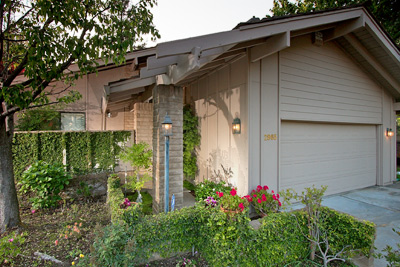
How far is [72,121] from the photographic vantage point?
8297 mm

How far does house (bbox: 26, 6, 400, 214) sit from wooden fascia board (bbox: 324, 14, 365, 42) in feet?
0.09

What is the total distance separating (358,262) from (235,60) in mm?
4732

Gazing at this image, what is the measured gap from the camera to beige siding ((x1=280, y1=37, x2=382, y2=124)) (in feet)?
17.7

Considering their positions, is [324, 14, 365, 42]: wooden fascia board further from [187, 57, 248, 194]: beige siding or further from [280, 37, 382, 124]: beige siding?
[187, 57, 248, 194]: beige siding

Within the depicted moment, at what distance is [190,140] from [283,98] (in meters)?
3.49

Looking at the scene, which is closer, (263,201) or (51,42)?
(51,42)

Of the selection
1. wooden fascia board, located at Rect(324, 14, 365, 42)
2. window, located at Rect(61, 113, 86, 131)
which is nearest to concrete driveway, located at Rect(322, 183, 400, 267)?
wooden fascia board, located at Rect(324, 14, 365, 42)

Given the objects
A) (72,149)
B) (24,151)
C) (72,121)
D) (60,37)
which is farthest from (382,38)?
(72,121)

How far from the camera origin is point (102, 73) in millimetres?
8758

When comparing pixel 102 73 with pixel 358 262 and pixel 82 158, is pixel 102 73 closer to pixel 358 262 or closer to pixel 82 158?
pixel 82 158

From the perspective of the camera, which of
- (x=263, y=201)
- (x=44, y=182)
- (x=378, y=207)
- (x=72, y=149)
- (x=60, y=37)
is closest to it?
(x=60, y=37)

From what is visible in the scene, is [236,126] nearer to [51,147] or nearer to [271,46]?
[271,46]

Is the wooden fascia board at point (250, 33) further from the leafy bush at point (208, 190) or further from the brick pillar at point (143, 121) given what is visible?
the brick pillar at point (143, 121)

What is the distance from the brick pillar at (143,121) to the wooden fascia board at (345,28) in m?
6.50
